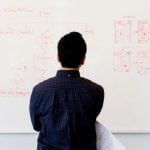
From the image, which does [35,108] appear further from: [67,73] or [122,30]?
[122,30]

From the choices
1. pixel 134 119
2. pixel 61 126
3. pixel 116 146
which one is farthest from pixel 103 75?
pixel 61 126

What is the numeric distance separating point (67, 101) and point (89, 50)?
1.00 meters

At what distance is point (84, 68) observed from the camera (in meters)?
2.37

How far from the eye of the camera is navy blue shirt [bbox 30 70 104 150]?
142cm

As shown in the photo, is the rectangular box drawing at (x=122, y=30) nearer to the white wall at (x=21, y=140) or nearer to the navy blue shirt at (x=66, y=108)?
the white wall at (x=21, y=140)

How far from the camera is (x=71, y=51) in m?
1.44

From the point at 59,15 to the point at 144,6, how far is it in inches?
26.0

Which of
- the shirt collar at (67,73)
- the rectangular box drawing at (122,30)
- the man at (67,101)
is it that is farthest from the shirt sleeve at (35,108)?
the rectangular box drawing at (122,30)

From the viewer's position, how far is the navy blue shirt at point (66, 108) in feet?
4.67

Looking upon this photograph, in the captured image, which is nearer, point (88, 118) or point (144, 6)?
point (88, 118)

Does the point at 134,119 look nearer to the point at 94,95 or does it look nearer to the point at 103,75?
the point at 103,75

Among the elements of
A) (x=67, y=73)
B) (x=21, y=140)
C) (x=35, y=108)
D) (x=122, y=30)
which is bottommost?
(x=21, y=140)

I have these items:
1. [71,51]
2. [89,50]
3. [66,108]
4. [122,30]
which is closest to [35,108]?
[66,108]

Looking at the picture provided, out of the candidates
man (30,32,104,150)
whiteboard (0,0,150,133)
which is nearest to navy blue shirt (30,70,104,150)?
man (30,32,104,150)
